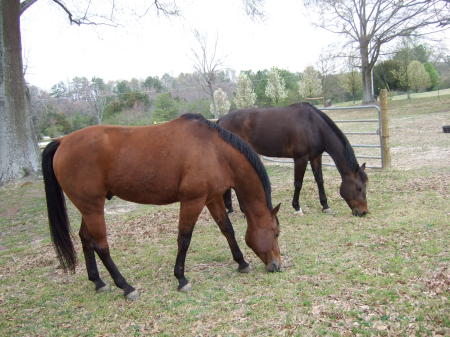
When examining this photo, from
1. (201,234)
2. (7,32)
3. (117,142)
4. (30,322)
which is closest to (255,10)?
(7,32)

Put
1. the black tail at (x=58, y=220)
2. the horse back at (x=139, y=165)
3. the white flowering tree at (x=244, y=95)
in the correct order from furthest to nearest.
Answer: the white flowering tree at (x=244, y=95) → the black tail at (x=58, y=220) → the horse back at (x=139, y=165)

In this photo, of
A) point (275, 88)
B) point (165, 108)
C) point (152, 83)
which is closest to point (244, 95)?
point (275, 88)

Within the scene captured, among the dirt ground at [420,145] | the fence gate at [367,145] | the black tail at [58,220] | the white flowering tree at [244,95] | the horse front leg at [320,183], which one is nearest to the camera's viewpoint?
the black tail at [58,220]

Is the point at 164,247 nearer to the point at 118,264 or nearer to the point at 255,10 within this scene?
the point at 118,264

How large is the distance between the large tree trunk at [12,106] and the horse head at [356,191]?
762 centimetres

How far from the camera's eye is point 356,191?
5.25 metres

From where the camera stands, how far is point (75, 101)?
2850 centimetres

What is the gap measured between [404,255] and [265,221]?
1.42 m

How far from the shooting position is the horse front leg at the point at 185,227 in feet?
11.3

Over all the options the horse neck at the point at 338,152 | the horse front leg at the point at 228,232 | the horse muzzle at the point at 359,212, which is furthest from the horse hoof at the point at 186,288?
the horse neck at the point at 338,152

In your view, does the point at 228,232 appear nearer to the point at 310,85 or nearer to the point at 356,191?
the point at 356,191

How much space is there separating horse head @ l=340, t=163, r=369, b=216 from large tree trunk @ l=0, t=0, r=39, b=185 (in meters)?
7.62

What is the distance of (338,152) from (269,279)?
2.68 meters

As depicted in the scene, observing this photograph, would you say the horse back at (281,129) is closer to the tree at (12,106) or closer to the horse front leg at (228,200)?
the horse front leg at (228,200)
